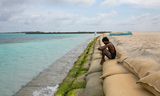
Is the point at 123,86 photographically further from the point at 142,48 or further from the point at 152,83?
the point at 142,48

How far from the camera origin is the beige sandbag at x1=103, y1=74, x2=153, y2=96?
3.69 metres

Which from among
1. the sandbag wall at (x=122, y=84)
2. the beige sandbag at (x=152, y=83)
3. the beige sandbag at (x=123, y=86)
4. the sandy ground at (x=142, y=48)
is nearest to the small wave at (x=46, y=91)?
the sandbag wall at (x=122, y=84)

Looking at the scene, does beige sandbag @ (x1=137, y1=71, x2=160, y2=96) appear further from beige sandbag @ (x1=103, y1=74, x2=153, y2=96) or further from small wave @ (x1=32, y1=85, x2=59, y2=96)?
small wave @ (x1=32, y1=85, x2=59, y2=96)

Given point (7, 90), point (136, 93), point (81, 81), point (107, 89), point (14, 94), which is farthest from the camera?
point (7, 90)

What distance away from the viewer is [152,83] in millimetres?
3393

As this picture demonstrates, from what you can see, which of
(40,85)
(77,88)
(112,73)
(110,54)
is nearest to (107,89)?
(112,73)

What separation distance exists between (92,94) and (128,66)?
0.98m

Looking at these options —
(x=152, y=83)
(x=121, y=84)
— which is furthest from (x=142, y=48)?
(x=152, y=83)

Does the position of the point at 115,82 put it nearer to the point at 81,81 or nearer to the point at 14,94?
the point at 81,81

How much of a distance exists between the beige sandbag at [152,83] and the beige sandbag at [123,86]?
14 cm

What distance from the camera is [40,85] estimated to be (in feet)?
25.0

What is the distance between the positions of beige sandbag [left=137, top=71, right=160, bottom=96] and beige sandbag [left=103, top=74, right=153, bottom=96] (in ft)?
0.46

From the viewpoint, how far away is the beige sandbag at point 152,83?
10.9ft

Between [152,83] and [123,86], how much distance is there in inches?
29.3
